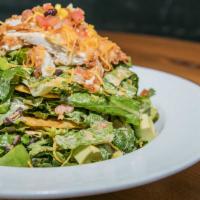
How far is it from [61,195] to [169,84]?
1.02m

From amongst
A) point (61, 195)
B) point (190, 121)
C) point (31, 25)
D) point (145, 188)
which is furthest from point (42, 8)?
point (61, 195)

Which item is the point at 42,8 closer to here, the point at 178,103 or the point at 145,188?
the point at 178,103

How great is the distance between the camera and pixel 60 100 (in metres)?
1.55

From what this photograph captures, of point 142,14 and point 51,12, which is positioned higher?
point 51,12

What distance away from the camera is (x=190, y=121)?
1.56 m

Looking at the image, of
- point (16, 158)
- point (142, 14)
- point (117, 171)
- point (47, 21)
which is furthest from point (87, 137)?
point (142, 14)

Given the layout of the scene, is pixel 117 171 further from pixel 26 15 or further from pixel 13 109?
pixel 26 15

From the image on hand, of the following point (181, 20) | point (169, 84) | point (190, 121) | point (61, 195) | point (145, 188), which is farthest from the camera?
point (181, 20)

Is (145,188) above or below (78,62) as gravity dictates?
below

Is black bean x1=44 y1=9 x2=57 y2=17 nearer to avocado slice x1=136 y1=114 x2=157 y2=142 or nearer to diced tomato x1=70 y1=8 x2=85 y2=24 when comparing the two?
diced tomato x1=70 y1=8 x2=85 y2=24

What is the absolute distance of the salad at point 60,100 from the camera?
1479 millimetres

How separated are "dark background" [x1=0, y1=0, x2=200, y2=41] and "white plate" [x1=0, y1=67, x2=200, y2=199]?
3.56m

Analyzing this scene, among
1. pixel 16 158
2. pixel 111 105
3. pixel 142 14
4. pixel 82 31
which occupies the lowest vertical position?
pixel 142 14

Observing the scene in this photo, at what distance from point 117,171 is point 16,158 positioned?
367 millimetres
